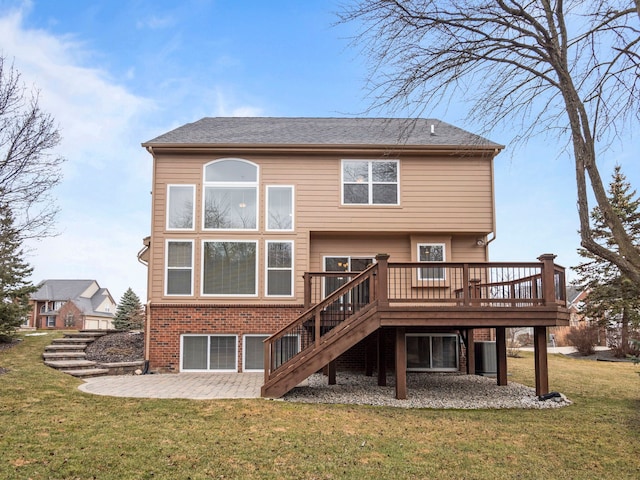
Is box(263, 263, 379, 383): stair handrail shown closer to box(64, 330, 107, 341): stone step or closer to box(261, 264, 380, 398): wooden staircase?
box(261, 264, 380, 398): wooden staircase

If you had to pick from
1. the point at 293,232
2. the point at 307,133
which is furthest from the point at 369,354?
the point at 307,133

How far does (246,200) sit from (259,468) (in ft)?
28.4

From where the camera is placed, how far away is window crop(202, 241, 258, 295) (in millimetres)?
12688

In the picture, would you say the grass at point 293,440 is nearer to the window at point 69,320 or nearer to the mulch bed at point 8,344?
the mulch bed at point 8,344

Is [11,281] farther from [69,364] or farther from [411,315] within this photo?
[411,315]

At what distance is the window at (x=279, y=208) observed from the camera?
42.6ft

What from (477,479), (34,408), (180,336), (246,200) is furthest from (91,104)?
(477,479)

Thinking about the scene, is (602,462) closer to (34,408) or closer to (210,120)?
(34,408)

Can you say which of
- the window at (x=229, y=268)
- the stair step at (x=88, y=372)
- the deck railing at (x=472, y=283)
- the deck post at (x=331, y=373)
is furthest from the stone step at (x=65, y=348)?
the deck post at (x=331, y=373)

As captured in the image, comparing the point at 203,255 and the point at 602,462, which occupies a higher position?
the point at 203,255

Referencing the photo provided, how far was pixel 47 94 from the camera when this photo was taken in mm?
11281

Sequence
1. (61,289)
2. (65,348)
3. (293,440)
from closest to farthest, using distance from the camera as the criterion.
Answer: (293,440), (65,348), (61,289)

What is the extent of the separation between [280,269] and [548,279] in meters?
6.37

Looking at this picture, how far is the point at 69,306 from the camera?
123ft
